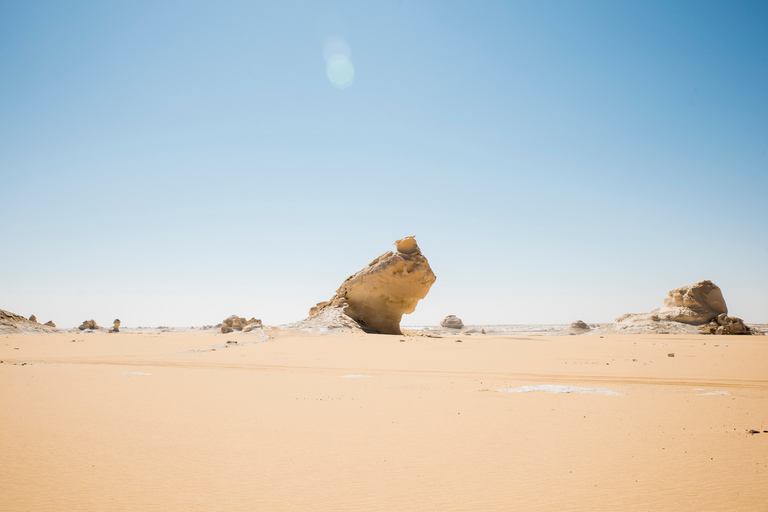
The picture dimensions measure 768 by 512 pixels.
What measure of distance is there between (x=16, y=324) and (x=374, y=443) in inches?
1455

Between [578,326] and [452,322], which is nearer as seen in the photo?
[578,326]

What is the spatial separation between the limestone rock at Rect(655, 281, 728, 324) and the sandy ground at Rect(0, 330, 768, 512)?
30.2 metres

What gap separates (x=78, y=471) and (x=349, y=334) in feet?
59.1

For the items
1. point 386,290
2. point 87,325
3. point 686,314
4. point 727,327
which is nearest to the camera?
point 386,290

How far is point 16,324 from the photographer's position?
98.9 ft

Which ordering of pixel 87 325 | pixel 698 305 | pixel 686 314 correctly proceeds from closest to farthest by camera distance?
pixel 686 314
pixel 698 305
pixel 87 325

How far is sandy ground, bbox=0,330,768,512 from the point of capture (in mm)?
3488

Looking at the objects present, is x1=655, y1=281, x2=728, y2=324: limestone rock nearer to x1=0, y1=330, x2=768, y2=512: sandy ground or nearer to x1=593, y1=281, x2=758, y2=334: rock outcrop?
x1=593, y1=281, x2=758, y2=334: rock outcrop

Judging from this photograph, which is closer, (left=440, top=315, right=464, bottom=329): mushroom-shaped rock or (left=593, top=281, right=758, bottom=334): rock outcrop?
(left=593, top=281, right=758, bottom=334): rock outcrop

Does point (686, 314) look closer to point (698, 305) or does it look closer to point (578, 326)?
point (698, 305)

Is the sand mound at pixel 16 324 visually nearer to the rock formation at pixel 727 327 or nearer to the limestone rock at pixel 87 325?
the limestone rock at pixel 87 325

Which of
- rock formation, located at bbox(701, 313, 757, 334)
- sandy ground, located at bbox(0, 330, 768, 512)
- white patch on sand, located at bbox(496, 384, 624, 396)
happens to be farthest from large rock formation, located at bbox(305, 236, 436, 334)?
rock formation, located at bbox(701, 313, 757, 334)

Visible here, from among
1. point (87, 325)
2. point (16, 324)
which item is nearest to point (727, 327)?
point (16, 324)

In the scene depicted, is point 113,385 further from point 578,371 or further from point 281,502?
point 578,371
